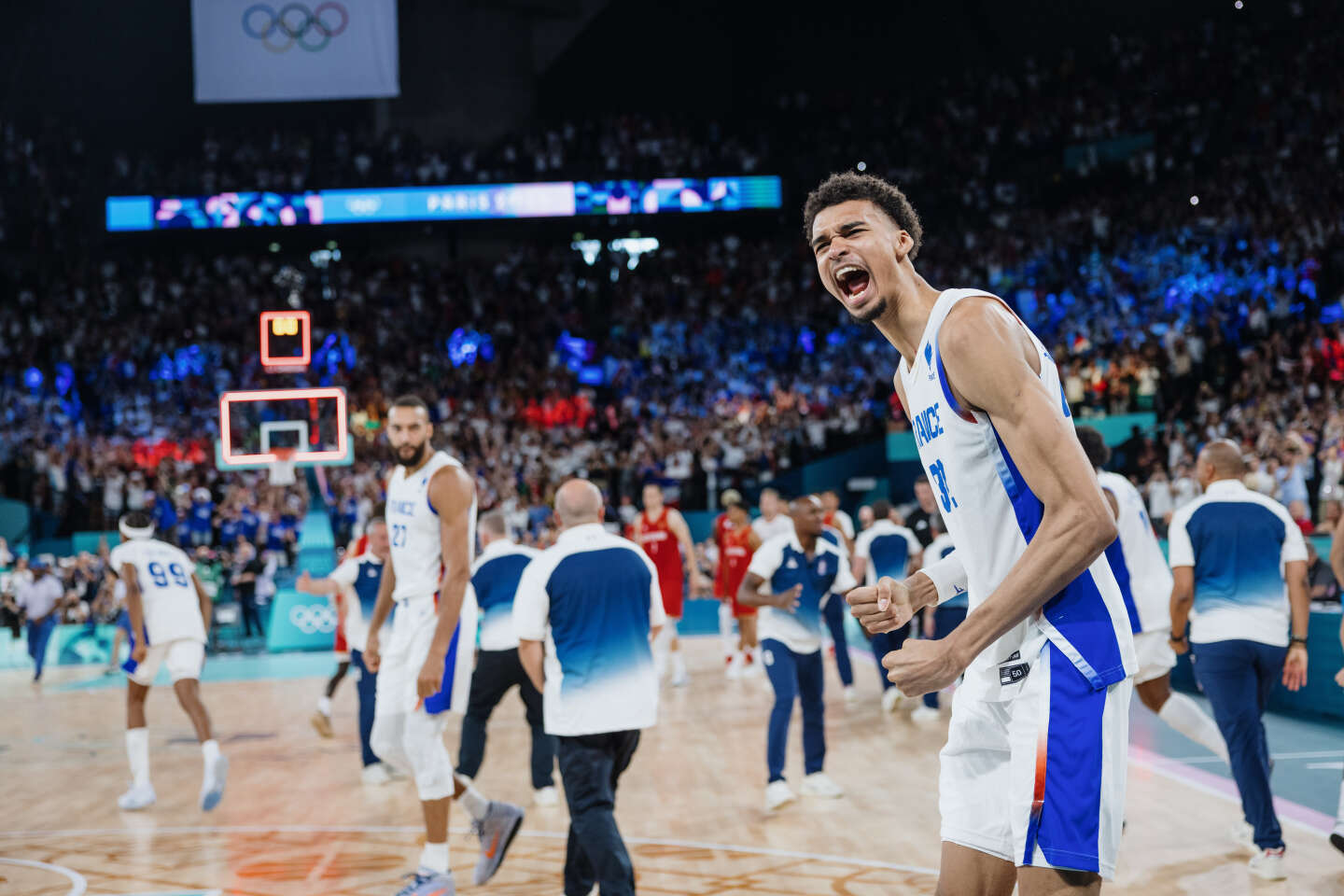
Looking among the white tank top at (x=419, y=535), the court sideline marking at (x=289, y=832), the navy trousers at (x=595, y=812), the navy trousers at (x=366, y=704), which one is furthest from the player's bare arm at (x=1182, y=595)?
the navy trousers at (x=366, y=704)

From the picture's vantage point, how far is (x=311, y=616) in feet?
59.2

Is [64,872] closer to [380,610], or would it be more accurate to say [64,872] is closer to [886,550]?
[380,610]

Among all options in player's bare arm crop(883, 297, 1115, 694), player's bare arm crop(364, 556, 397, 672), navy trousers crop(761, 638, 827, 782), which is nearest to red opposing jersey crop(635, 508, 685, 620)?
navy trousers crop(761, 638, 827, 782)

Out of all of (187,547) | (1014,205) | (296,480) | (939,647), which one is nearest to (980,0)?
(1014,205)

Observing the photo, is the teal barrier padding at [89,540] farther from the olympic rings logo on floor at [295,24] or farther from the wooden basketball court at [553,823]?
the wooden basketball court at [553,823]

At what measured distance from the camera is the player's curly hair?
3045mm

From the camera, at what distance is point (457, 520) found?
610 cm

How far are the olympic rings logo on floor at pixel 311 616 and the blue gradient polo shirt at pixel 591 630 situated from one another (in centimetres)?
1304

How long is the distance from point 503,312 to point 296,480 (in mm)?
9213

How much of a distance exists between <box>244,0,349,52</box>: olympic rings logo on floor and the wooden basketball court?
57.2 feet

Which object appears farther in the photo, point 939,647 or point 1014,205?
point 1014,205

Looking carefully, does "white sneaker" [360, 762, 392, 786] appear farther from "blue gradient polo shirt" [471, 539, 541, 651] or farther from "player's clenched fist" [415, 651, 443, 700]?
"player's clenched fist" [415, 651, 443, 700]

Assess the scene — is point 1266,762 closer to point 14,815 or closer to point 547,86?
point 14,815

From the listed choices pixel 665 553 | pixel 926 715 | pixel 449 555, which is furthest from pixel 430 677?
pixel 665 553
